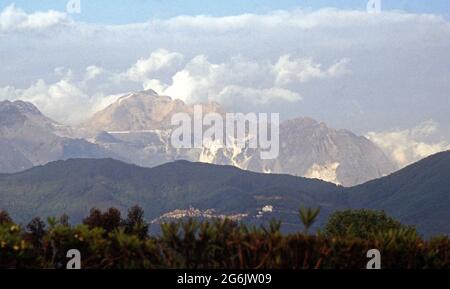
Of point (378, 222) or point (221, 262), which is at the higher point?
point (378, 222)

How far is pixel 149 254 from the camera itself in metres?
47.0

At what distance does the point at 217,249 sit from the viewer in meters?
46.4

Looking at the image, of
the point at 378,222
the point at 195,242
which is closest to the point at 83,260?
the point at 195,242

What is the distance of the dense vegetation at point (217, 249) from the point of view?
44156 millimetres

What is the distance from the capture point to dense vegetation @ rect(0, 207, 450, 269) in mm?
44156

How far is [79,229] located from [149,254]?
451cm
